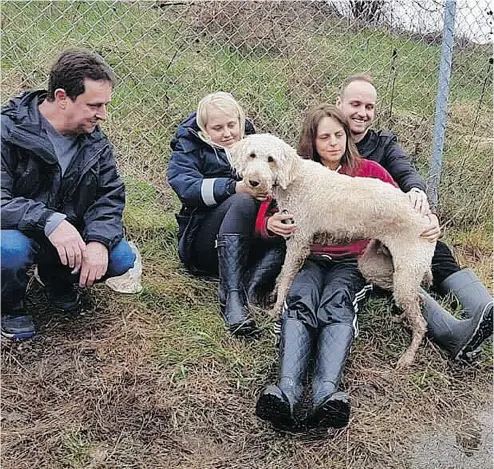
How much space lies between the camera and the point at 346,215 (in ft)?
10.9

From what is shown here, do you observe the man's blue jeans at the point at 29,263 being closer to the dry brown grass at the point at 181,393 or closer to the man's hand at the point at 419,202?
the dry brown grass at the point at 181,393

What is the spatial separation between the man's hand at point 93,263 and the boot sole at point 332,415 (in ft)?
3.82

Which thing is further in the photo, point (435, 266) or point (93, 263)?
point (435, 266)

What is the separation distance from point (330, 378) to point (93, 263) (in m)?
1.17

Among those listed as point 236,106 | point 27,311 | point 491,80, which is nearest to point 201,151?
point 236,106

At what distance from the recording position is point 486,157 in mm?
5559

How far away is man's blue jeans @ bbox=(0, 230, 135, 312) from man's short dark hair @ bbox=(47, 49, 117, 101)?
0.69m

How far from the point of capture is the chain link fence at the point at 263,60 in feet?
18.0

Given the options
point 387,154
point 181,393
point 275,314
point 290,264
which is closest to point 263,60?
point 387,154

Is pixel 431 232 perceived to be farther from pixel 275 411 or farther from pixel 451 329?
pixel 275 411

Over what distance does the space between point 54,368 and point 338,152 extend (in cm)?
181

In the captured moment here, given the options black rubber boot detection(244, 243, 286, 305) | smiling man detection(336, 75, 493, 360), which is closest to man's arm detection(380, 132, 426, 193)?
smiling man detection(336, 75, 493, 360)

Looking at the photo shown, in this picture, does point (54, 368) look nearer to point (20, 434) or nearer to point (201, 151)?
point (20, 434)

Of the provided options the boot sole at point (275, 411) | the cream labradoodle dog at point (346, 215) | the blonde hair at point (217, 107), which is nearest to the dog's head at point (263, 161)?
the cream labradoodle dog at point (346, 215)
